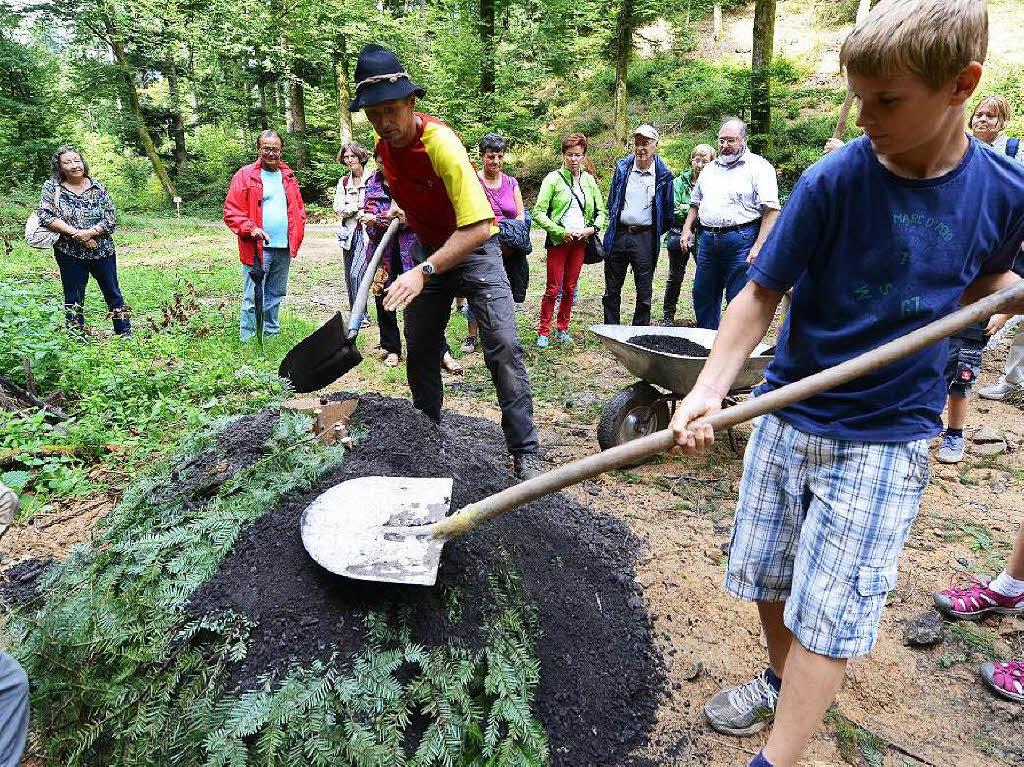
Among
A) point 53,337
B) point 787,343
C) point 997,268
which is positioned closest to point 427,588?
point 787,343

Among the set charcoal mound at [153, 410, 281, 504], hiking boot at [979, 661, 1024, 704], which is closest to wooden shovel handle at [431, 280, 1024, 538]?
charcoal mound at [153, 410, 281, 504]

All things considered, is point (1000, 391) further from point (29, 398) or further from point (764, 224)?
point (29, 398)

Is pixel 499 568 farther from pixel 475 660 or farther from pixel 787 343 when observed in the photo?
pixel 787 343

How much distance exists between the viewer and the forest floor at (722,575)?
2.16m

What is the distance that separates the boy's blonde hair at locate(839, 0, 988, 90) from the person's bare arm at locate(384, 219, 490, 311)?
74.3 inches

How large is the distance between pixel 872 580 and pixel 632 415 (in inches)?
105

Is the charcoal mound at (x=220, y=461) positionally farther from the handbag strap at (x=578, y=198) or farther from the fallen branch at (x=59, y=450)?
the handbag strap at (x=578, y=198)

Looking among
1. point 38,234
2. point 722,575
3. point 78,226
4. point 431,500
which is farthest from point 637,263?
point 38,234

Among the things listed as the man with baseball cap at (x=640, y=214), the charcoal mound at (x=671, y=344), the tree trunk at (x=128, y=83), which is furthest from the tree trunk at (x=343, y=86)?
the charcoal mound at (x=671, y=344)

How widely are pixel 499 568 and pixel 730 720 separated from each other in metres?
0.98

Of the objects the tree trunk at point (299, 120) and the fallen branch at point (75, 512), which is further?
the tree trunk at point (299, 120)

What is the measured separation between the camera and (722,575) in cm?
306

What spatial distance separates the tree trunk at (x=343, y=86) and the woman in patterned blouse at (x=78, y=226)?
13.4m

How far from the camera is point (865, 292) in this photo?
152 cm
